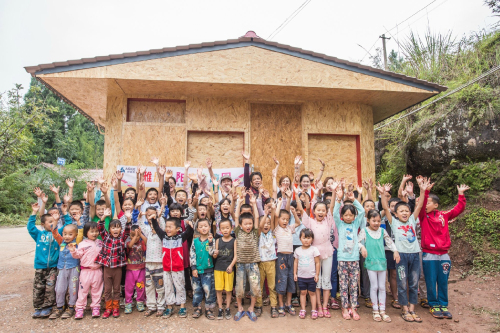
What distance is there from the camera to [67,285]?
15.3 ft

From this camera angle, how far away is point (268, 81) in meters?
6.94

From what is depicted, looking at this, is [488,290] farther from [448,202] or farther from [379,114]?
[379,114]

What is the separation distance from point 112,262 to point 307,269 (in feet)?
9.49

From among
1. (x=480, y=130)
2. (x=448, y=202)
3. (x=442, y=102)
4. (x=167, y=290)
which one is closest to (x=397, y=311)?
(x=167, y=290)

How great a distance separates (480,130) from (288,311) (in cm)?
687

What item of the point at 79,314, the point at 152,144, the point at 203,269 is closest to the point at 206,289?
the point at 203,269

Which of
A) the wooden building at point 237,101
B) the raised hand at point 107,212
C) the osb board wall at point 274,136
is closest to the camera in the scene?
the raised hand at point 107,212

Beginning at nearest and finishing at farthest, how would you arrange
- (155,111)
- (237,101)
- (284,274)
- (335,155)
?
(284,274) → (155,111) → (237,101) → (335,155)

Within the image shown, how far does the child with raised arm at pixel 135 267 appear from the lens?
15.6ft

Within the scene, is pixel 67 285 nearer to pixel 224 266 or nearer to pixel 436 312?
pixel 224 266

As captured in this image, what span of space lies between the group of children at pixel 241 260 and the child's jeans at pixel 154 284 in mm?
14

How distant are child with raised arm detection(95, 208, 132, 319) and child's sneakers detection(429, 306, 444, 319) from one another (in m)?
4.70

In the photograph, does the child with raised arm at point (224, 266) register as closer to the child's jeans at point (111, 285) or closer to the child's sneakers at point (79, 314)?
the child's jeans at point (111, 285)

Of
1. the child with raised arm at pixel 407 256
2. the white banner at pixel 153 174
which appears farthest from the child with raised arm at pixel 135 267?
the child with raised arm at pixel 407 256
